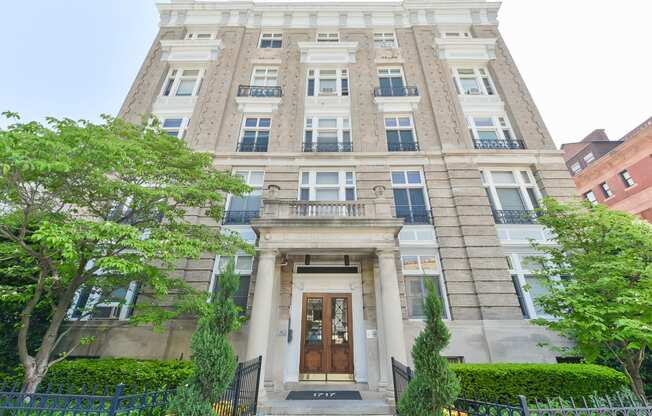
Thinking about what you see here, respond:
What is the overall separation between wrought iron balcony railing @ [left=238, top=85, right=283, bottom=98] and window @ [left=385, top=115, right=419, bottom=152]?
6659 mm

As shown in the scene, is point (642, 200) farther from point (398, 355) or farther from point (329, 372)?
point (329, 372)

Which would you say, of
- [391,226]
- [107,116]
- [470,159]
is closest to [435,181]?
[470,159]

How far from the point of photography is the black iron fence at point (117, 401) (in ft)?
14.5

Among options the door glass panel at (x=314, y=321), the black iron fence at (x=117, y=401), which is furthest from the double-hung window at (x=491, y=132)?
the black iron fence at (x=117, y=401)

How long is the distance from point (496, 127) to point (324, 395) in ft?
50.7

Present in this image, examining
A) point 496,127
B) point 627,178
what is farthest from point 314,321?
point 627,178

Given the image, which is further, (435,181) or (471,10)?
(471,10)

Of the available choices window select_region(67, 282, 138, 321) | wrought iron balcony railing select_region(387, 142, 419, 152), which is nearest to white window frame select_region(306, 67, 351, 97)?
wrought iron balcony railing select_region(387, 142, 419, 152)

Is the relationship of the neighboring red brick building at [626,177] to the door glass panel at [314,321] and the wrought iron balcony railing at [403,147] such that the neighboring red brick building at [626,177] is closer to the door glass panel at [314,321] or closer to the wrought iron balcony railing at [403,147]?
the wrought iron balcony railing at [403,147]

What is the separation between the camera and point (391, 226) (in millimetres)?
9602

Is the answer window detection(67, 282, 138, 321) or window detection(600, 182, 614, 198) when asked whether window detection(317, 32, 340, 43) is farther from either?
window detection(600, 182, 614, 198)

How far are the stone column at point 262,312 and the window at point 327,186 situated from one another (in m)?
4.33

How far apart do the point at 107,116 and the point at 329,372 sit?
11335mm

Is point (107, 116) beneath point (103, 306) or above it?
above
